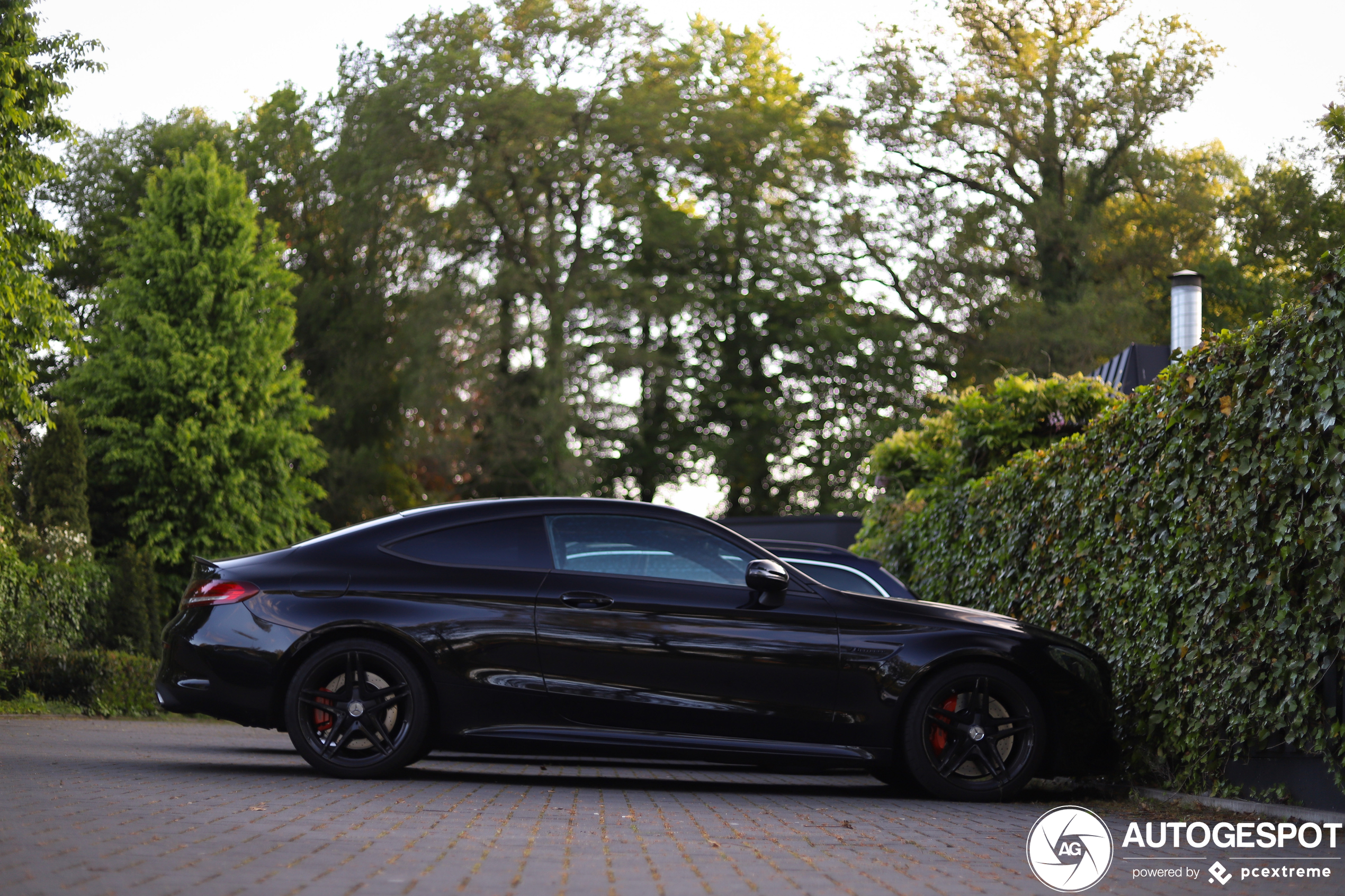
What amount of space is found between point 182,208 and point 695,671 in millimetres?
35520

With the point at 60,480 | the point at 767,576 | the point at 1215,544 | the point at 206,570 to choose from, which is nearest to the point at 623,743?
the point at 767,576

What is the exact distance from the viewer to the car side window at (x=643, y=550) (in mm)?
7602

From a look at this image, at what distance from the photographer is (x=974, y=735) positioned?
754 centimetres

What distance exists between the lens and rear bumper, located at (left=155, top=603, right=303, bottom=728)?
734cm

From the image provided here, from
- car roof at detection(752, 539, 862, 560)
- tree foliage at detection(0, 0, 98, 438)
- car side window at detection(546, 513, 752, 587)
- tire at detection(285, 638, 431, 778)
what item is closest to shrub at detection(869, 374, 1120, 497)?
car roof at detection(752, 539, 862, 560)

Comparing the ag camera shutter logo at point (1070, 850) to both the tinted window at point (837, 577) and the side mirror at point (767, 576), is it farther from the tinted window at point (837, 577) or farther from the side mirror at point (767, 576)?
the tinted window at point (837, 577)

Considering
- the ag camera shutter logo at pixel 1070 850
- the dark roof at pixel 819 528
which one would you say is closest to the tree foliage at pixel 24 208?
the dark roof at pixel 819 528

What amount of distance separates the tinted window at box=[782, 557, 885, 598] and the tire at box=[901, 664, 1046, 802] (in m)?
2.39

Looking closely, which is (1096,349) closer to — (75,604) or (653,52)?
(653,52)

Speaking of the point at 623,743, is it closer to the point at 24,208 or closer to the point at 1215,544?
the point at 1215,544

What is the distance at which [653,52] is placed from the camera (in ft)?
142

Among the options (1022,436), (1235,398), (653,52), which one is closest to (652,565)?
(1235,398)

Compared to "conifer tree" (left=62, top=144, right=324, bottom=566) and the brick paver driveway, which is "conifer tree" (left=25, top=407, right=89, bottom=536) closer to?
"conifer tree" (left=62, top=144, right=324, bottom=566)

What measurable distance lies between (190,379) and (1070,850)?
119 ft
